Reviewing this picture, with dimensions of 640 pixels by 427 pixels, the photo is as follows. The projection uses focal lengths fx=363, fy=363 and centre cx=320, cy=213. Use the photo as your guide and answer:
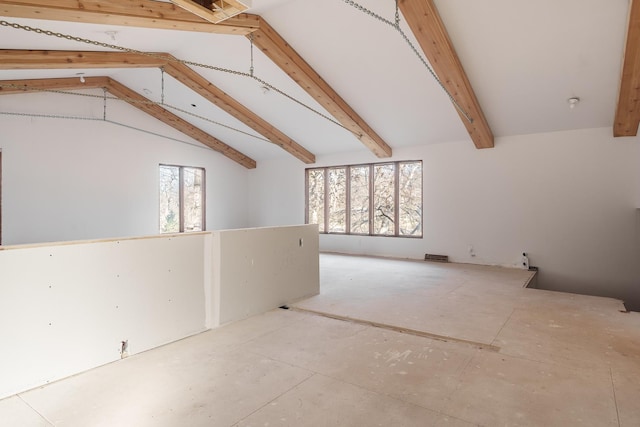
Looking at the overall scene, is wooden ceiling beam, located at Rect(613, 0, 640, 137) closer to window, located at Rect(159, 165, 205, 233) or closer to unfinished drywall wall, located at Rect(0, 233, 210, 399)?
unfinished drywall wall, located at Rect(0, 233, 210, 399)

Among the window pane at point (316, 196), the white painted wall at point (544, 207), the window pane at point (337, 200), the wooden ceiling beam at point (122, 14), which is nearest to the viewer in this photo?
the wooden ceiling beam at point (122, 14)

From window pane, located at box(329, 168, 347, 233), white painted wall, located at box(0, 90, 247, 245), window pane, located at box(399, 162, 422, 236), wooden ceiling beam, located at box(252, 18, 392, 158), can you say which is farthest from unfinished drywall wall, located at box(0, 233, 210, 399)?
window pane, located at box(329, 168, 347, 233)

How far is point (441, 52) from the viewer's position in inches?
170

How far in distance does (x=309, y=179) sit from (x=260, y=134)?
5.84ft

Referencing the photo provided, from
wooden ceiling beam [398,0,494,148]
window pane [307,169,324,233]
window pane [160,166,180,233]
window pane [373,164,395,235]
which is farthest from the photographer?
window pane [307,169,324,233]

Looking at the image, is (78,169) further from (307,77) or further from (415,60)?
(415,60)

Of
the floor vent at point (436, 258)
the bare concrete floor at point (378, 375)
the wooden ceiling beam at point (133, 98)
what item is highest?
the wooden ceiling beam at point (133, 98)

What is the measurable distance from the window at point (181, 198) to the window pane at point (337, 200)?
10.9 feet

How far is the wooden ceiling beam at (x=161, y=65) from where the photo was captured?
4.51 meters

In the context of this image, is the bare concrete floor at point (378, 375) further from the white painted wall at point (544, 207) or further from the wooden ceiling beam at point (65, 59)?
the wooden ceiling beam at point (65, 59)

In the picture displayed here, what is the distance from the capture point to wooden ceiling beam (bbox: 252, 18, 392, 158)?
15.9 feet

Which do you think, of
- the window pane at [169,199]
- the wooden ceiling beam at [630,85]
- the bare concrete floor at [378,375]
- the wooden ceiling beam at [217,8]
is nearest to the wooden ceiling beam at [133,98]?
the window pane at [169,199]

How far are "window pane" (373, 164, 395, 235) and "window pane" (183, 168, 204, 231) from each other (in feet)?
14.6

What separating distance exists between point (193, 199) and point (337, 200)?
365cm
